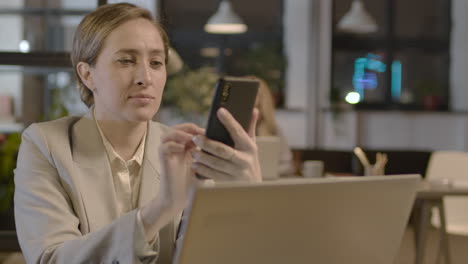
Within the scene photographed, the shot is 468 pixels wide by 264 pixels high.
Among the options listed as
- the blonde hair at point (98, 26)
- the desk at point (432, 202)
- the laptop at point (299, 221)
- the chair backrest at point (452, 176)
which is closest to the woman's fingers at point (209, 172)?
the laptop at point (299, 221)

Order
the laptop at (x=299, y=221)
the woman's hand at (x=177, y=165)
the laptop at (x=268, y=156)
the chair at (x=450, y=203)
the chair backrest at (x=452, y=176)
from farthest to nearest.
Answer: the chair backrest at (x=452, y=176), the chair at (x=450, y=203), the laptop at (x=268, y=156), the woman's hand at (x=177, y=165), the laptop at (x=299, y=221)

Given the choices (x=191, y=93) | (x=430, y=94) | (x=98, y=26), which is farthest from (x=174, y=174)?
(x=430, y=94)

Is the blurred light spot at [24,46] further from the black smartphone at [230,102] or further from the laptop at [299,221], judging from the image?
the laptop at [299,221]

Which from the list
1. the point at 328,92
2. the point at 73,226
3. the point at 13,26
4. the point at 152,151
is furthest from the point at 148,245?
the point at 328,92

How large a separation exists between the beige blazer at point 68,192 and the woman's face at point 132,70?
0.35 ft

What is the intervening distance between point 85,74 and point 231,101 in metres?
0.57

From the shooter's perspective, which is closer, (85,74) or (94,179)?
(94,179)

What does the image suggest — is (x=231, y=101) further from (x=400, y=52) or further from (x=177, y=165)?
(x=400, y=52)

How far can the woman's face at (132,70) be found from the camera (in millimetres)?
1459

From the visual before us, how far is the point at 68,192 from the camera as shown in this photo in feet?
4.77

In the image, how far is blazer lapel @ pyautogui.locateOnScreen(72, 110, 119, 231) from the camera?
1.45 m

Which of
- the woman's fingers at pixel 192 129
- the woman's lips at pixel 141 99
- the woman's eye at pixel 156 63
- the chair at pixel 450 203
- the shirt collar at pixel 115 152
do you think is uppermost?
the woman's eye at pixel 156 63

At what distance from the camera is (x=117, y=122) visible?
5.08ft

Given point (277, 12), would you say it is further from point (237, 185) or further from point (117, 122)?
point (237, 185)
